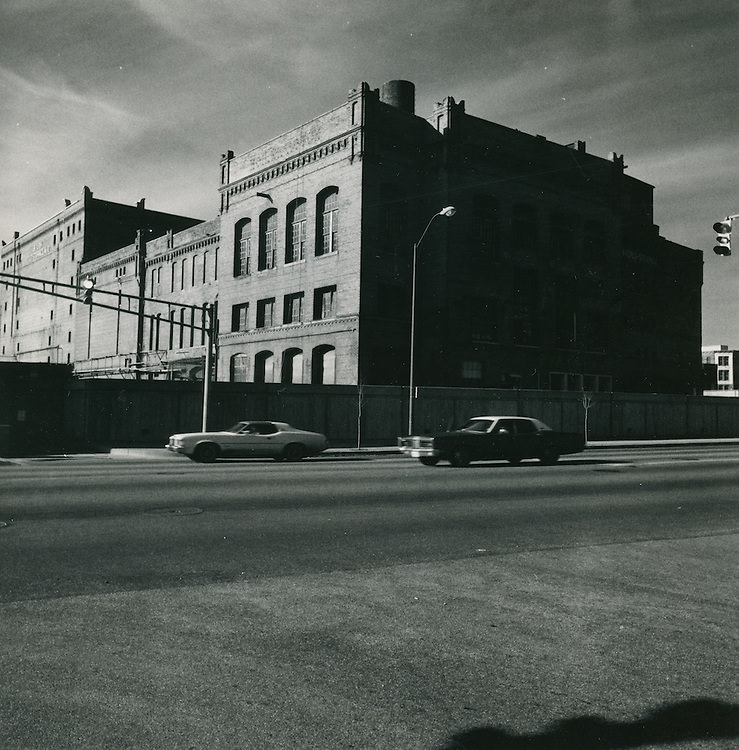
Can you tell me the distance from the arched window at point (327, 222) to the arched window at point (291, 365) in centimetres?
574

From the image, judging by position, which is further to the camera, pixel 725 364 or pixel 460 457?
pixel 725 364

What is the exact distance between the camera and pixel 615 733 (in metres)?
4.25

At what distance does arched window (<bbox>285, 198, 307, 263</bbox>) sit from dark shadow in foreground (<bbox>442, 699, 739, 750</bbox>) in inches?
1579

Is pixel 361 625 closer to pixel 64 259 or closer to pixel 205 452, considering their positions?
pixel 205 452

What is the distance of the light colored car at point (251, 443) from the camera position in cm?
2319

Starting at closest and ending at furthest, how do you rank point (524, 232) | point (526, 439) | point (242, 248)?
point (526, 439)
point (524, 232)
point (242, 248)

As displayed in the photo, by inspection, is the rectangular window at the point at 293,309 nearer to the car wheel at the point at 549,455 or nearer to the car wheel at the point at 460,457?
the car wheel at the point at 549,455

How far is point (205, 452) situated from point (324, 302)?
19.8m

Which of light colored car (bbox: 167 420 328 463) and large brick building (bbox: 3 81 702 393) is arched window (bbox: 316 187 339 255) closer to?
large brick building (bbox: 3 81 702 393)

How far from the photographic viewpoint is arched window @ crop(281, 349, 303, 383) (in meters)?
42.8

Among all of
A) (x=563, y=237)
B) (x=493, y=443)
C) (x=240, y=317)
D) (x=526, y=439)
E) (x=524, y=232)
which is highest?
(x=563, y=237)

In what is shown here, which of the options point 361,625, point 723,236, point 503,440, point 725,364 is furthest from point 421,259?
point 725,364

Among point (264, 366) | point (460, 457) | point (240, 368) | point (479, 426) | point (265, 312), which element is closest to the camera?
point (460, 457)

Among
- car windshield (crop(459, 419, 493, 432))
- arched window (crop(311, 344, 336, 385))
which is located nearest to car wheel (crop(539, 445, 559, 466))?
car windshield (crop(459, 419, 493, 432))
